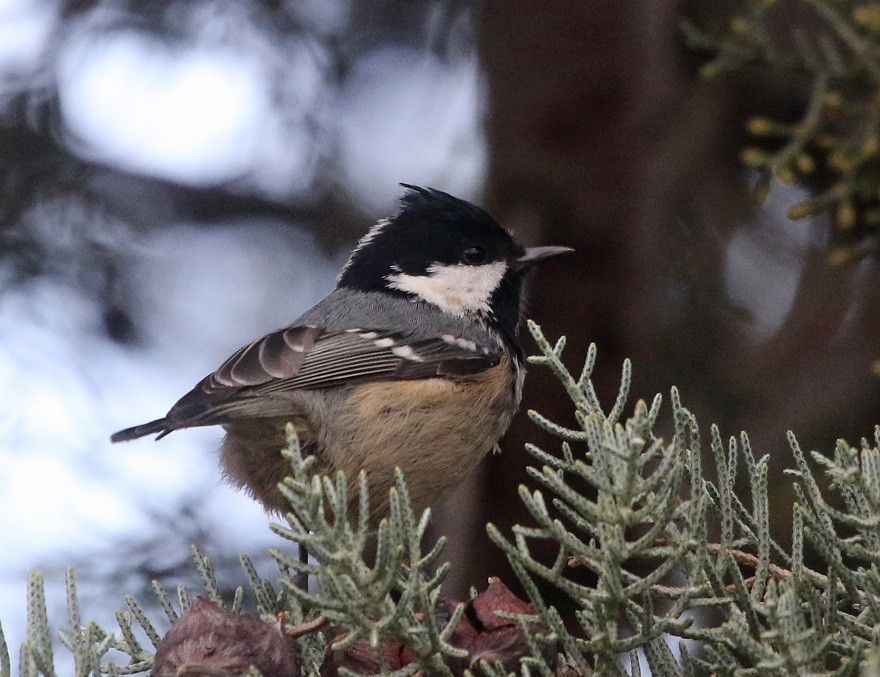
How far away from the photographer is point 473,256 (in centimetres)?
310

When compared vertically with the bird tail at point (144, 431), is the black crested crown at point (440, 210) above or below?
above

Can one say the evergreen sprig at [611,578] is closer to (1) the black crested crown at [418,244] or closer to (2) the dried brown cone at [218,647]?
(2) the dried brown cone at [218,647]

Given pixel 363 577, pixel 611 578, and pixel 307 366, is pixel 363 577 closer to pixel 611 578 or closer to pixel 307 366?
pixel 611 578

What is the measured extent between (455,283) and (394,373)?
23.6 inches

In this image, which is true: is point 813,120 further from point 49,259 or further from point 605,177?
point 49,259

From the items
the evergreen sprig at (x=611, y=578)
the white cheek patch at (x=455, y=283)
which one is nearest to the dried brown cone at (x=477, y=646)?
the evergreen sprig at (x=611, y=578)

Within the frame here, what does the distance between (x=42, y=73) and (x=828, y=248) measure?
2966 millimetres

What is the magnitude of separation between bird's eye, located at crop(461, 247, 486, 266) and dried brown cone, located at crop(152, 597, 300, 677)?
→ 5.81 ft

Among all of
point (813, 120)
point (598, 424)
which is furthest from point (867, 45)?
point (598, 424)

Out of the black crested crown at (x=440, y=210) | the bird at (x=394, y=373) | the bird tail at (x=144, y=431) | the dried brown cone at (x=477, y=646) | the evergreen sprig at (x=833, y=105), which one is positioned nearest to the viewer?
the dried brown cone at (x=477, y=646)

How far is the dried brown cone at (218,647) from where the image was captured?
143 cm

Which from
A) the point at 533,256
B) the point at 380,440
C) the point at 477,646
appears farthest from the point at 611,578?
the point at 533,256

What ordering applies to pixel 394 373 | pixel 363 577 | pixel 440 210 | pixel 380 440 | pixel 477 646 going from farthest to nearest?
pixel 440 210 < pixel 394 373 < pixel 380 440 < pixel 477 646 < pixel 363 577

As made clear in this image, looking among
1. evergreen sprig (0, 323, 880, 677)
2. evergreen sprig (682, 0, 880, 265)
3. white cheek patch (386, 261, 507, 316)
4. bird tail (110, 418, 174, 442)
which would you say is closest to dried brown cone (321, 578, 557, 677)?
evergreen sprig (0, 323, 880, 677)
